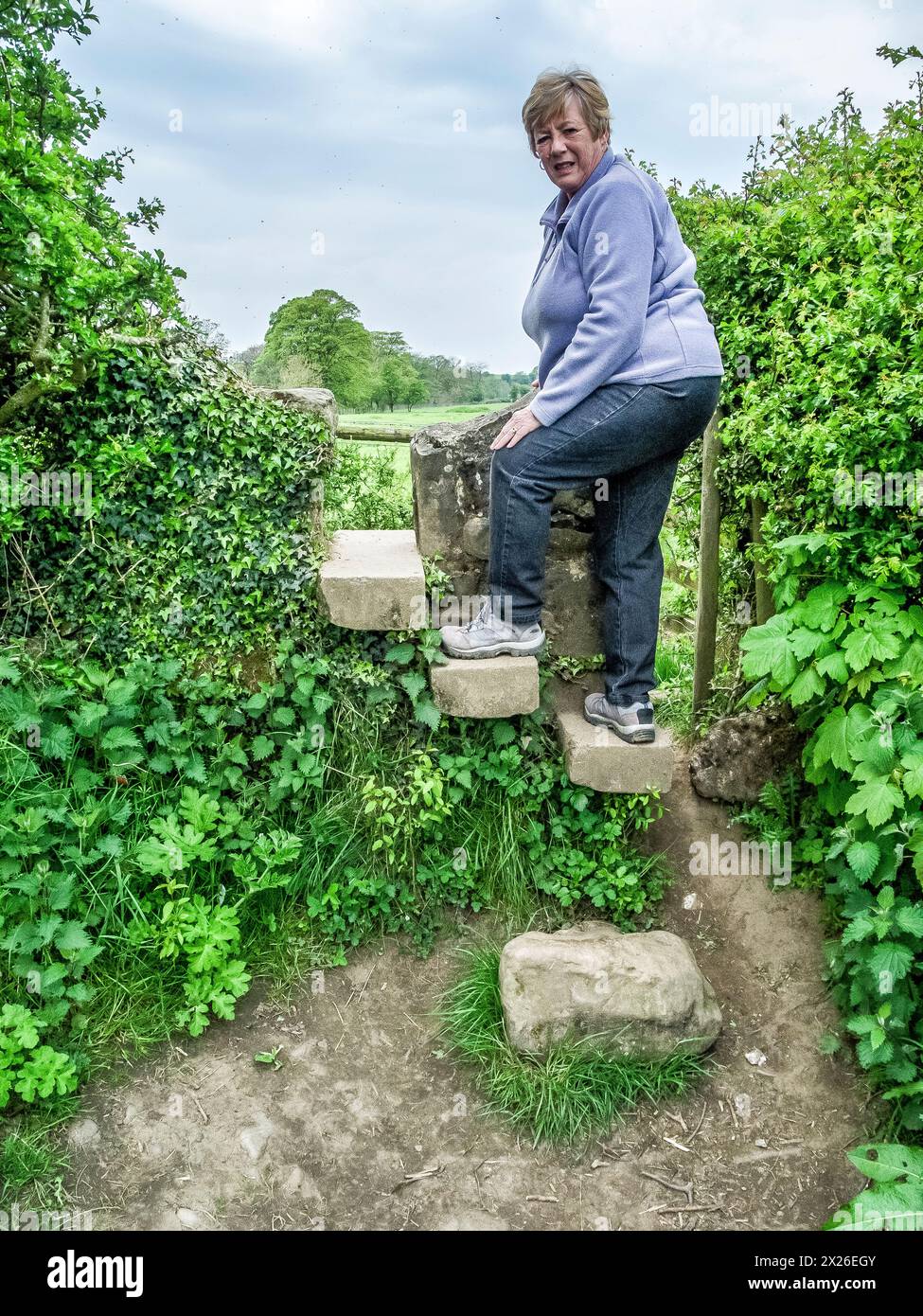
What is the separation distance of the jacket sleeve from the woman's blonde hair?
0.76 feet

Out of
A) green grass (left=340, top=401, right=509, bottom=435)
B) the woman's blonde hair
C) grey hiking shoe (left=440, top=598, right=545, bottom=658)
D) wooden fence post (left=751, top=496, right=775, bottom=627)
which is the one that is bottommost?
grey hiking shoe (left=440, top=598, right=545, bottom=658)

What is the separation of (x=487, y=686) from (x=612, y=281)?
4.61ft

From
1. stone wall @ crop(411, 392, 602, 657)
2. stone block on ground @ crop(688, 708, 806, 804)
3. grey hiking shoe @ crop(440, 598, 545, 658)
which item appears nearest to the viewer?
grey hiking shoe @ crop(440, 598, 545, 658)

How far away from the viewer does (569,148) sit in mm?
2734

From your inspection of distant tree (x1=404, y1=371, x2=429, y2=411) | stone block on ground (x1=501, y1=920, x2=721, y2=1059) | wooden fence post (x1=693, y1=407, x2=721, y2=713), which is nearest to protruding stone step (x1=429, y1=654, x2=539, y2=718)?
stone block on ground (x1=501, y1=920, x2=721, y2=1059)

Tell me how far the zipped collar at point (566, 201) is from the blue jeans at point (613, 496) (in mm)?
624

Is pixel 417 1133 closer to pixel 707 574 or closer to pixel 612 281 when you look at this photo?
pixel 707 574

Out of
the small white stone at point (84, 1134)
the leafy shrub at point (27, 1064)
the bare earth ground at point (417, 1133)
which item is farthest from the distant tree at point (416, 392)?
the small white stone at point (84, 1134)

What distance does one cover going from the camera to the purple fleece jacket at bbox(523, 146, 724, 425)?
265 cm

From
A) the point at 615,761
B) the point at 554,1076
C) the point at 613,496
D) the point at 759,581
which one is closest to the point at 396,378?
the point at 759,581

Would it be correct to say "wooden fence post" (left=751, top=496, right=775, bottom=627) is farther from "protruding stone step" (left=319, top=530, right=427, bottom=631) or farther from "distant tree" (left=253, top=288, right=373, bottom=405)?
"distant tree" (left=253, top=288, right=373, bottom=405)

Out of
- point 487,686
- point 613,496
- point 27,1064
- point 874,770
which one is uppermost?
point 613,496

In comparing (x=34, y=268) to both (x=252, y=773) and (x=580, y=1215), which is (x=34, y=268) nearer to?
(x=252, y=773)
